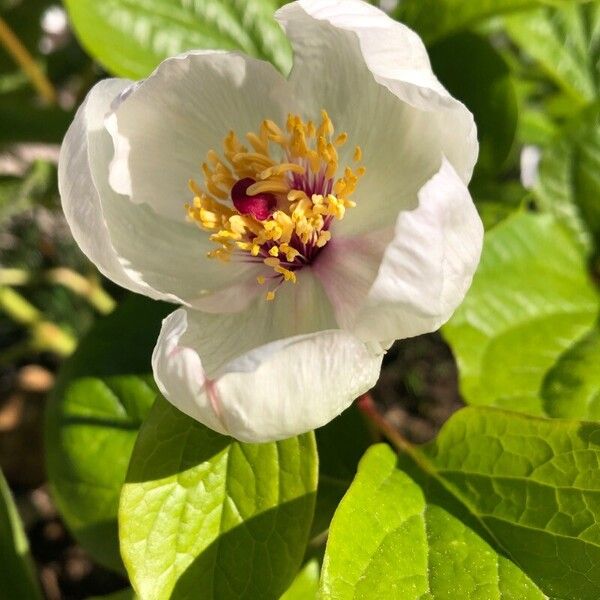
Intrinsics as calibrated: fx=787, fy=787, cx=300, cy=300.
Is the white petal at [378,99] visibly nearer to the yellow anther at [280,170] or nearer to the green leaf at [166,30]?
the yellow anther at [280,170]

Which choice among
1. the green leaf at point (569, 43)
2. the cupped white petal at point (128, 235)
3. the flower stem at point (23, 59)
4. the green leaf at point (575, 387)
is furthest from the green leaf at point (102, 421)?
the green leaf at point (569, 43)

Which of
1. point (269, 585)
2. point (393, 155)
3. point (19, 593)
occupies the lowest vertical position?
point (19, 593)

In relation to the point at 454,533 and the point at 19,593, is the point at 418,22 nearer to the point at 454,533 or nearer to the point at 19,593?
the point at 454,533

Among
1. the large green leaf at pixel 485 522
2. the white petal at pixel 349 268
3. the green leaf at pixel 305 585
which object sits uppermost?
the white petal at pixel 349 268

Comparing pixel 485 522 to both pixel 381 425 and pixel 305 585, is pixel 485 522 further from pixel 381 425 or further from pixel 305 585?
pixel 305 585

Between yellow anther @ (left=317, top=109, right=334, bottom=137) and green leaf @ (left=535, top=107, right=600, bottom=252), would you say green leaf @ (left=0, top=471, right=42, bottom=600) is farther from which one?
green leaf @ (left=535, top=107, right=600, bottom=252)

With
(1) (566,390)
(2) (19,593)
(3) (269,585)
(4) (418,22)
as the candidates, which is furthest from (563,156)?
(2) (19,593)
